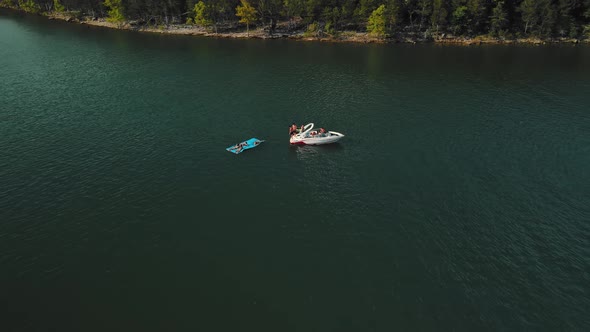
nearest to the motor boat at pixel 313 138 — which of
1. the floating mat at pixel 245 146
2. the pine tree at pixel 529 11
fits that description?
the floating mat at pixel 245 146

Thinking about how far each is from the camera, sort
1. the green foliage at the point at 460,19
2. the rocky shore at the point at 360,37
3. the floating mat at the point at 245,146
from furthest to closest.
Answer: the rocky shore at the point at 360,37, the green foliage at the point at 460,19, the floating mat at the point at 245,146

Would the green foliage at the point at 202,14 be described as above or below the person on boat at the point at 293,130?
above

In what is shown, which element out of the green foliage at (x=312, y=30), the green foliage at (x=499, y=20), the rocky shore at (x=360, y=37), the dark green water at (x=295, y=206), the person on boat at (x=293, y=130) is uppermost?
the green foliage at (x=499, y=20)

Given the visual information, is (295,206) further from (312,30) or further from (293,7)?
(312,30)

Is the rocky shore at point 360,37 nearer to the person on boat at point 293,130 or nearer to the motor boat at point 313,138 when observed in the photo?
the person on boat at point 293,130

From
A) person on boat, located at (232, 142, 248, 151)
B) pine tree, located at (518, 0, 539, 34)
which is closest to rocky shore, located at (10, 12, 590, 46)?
pine tree, located at (518, 0, 539, 34)

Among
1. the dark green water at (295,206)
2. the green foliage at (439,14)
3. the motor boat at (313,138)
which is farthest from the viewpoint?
the green foliage at (439,14)

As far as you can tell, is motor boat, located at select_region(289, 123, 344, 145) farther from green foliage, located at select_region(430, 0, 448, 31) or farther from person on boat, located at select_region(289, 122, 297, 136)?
green foliage, located at select_region(430, 0, 448, 31)
